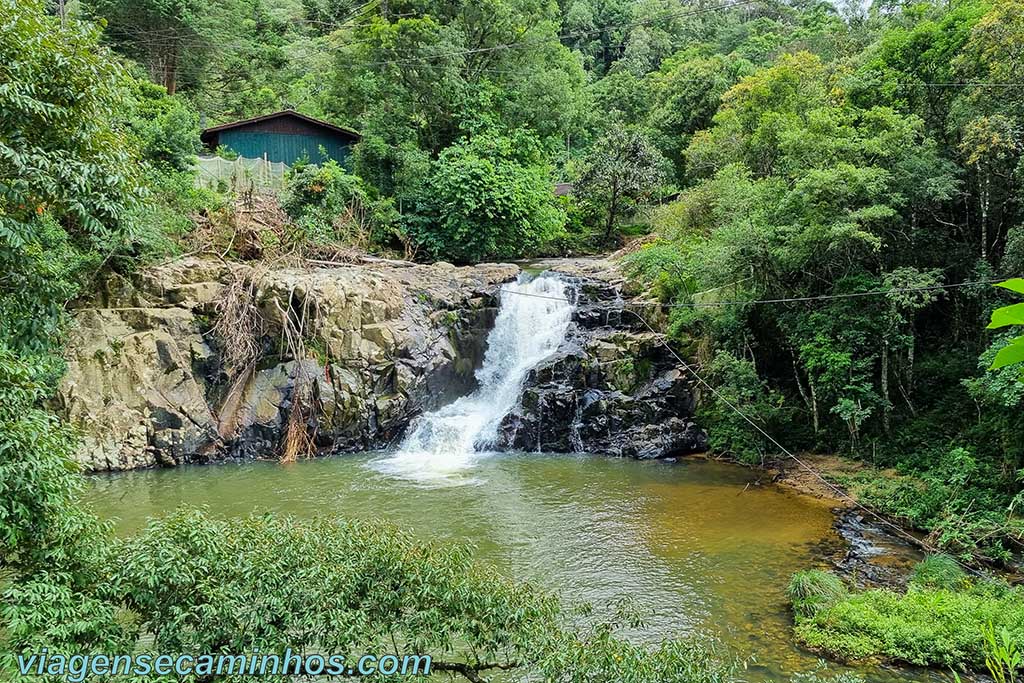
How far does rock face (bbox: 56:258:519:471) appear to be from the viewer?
577 inches

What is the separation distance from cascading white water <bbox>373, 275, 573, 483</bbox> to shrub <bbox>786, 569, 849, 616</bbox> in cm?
685

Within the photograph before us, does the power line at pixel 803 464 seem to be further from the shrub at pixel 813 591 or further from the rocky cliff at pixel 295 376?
the shrub at pixel 813 591

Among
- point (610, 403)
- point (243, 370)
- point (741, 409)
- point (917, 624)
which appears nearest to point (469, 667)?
point (917, 624)

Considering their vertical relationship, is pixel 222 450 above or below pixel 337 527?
below

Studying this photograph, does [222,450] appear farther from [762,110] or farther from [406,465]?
[762,110]

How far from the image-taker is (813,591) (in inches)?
348

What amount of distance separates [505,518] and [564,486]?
6.61ft

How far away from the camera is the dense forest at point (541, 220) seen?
526cm

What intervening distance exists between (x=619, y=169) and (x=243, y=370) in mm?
13992

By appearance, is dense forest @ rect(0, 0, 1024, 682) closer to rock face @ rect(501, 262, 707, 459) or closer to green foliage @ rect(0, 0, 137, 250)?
green foliage @ rect(0, 0, 137, 250)

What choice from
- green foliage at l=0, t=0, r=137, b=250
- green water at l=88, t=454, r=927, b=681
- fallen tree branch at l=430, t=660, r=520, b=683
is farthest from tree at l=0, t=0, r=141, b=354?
fallen tree branch at l=430, t=660, r=520, b=683

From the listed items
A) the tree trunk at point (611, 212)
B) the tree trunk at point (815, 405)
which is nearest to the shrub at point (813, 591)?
the tree trunk at point (815, 405)

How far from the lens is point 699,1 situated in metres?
48.9

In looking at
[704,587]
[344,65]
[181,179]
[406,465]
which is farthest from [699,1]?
[704,587]
